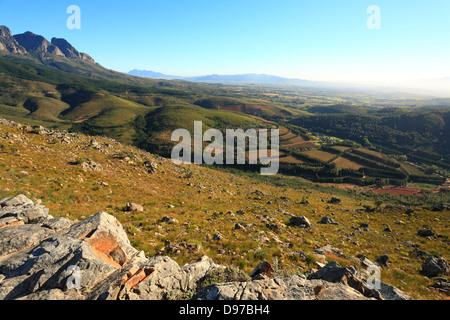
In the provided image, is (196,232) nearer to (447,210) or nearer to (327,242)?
(327,242)

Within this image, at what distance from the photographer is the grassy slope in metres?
12.6

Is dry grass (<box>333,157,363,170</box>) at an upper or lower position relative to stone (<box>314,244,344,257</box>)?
lower

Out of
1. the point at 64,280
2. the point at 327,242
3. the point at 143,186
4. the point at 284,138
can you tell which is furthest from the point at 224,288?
the point at 284,138

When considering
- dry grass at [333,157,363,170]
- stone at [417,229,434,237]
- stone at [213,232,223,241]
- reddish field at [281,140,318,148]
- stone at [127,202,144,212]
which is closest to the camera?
stone at [213,232,223,241]

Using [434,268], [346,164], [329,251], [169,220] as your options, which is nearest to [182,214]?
[169,220]

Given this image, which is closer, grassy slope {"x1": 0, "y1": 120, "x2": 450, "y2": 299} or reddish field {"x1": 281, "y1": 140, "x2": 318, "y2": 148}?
grassy slope {"x1": 0, "y1": 120, "x2": 450, "y2": 299}

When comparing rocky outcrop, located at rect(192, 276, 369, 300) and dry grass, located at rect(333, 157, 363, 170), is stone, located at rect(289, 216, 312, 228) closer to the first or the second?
rocky outcrop, located at rect(192, 276, 369, 300)

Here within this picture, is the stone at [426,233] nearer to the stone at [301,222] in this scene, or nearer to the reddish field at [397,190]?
the stone at [301,222]

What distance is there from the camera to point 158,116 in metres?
150

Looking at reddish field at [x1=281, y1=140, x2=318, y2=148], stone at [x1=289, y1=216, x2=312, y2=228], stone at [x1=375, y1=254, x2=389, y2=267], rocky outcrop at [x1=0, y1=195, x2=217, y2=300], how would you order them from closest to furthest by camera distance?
rocky outcrop at [x1=0, y1=195, x2=217, y2=300] → stone at [x1=375, y1=254, x2=389, y2=267] → stone at [x1=289, y1=216, x2=312, y2=228] → reddish field at [x1=281, y1=140, x2=318, y2=148]

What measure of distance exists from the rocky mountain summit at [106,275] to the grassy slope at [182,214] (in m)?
3.18

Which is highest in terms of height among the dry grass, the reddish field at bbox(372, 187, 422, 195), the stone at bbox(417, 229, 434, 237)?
the stone at bbox(417, 229, 434, 237)

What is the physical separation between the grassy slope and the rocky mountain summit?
3175mm

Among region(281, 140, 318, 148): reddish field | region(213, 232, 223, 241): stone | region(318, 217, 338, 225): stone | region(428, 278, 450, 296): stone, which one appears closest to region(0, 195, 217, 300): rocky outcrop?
region(213, 232, 223, 241): stone
